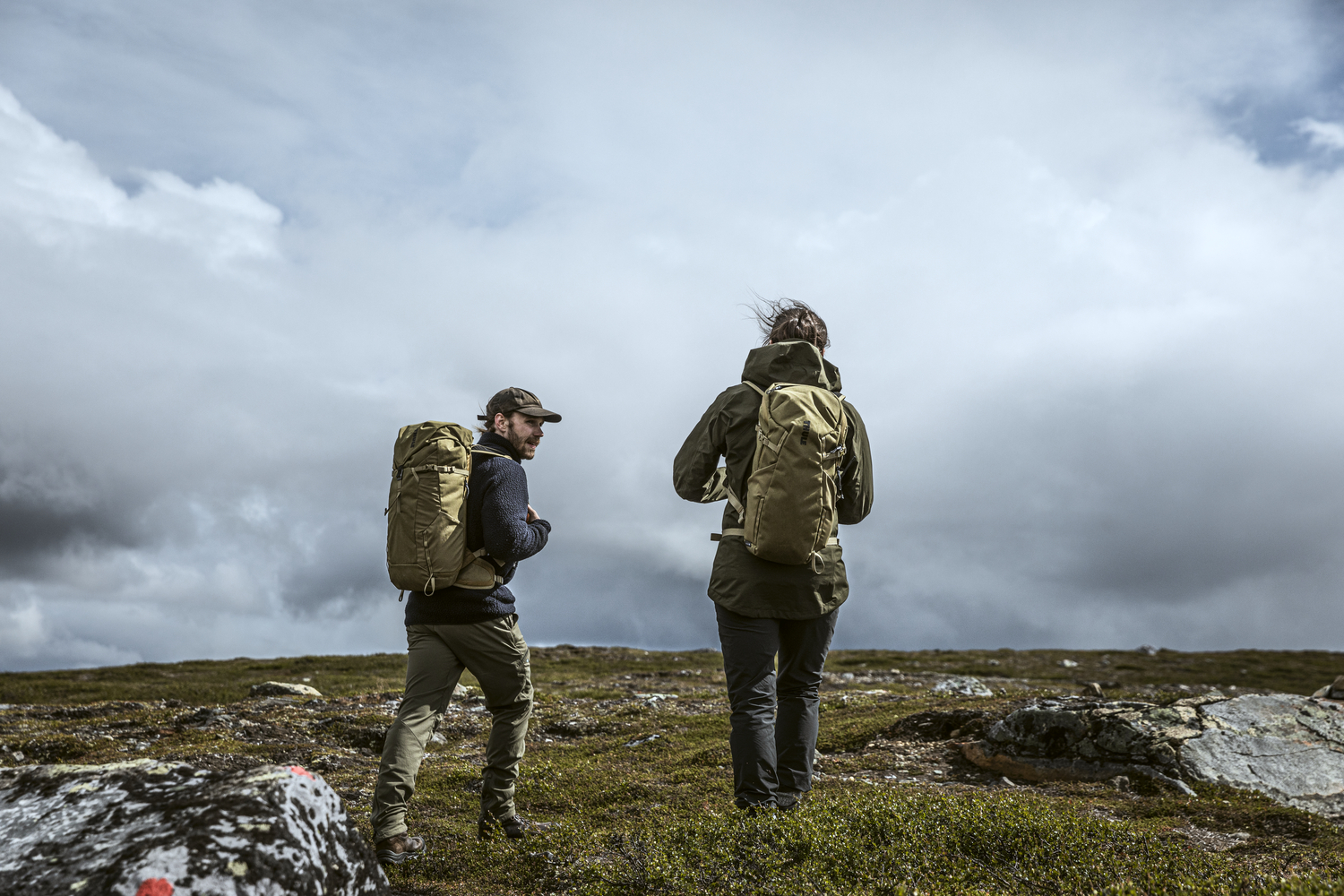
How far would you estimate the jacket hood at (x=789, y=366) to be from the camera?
6553mm

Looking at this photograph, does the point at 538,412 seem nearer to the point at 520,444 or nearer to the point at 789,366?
the point at 520,444

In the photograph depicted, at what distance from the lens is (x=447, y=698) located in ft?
22.1

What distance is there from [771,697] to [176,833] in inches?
159

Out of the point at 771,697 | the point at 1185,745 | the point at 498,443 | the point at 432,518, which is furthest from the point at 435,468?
the point at 1185,745

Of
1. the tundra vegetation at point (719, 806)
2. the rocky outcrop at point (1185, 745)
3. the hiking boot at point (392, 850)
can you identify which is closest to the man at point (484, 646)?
the hiking boot at point (392, 850)

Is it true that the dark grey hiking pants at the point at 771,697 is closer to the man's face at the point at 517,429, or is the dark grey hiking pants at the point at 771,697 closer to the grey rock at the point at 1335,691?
the man's face at the point at 517,429

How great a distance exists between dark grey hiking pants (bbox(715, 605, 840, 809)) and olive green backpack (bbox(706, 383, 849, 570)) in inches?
25.4

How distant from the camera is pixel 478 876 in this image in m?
6.28

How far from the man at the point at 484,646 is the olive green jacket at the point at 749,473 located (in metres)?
1.48

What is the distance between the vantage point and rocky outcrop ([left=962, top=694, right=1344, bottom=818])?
9.88m

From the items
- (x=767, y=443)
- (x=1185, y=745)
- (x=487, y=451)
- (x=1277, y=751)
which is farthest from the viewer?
(x=1277, y=751)

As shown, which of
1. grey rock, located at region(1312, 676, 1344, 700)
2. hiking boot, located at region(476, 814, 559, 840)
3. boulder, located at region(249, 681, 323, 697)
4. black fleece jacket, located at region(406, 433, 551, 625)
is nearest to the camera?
black fleece jacket, located at region(406, 433, 551, 625)

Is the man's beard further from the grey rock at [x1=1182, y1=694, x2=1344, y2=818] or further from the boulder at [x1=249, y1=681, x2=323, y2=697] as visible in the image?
the boulder at [x1=249, y1=681, x2=323, y2=697]

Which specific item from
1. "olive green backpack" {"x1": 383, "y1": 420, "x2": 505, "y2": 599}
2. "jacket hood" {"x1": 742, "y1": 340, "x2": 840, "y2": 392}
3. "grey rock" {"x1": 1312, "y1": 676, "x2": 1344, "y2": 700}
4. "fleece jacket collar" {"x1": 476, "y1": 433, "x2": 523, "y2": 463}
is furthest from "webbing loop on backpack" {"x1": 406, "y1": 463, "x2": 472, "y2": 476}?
"grey rock" {"x1": 1312, "y1": 676, "x2": 1344, "y2": 700}
